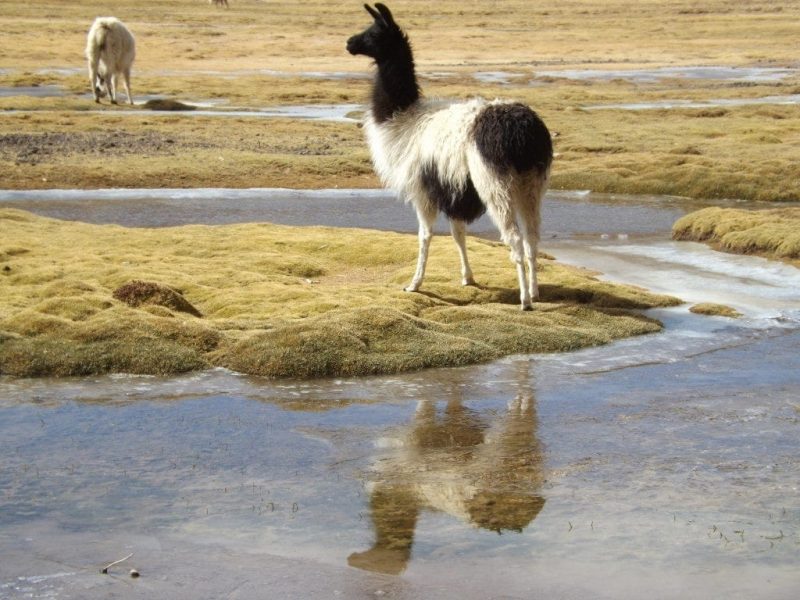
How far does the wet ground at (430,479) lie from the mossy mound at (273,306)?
0.31 meters

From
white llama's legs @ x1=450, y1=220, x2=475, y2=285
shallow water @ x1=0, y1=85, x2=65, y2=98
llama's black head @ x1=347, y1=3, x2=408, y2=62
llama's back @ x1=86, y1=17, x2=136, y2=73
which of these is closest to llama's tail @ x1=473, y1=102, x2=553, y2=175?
white llama's legs @ x1=450, y1=220, x2=475, y2=285

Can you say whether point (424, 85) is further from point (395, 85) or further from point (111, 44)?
point (395, 85)

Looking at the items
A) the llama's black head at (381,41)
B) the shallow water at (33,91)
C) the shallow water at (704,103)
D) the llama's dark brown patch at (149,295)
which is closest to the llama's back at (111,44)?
the shallow water at (33,91)

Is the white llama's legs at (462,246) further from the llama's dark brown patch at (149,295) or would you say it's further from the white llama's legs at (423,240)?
the llama's dark brown patch at (149,295)

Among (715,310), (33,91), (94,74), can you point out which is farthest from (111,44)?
(715,310)

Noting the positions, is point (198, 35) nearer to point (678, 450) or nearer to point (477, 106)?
point (477, 106)

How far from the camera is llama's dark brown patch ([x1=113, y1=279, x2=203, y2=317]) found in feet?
38.0

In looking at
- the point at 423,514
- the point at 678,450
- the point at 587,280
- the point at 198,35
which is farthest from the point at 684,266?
the point at 198,35

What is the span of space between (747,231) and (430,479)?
10.3m

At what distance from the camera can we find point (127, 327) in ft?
35.0

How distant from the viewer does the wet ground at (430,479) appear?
6.20 metres

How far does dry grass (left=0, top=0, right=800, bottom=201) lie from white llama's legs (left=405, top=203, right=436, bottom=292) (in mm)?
10531

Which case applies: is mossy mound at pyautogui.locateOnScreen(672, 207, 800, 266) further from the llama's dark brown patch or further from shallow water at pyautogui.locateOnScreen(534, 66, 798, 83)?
shallow water at pyautogui.locateOnScreen(534, 66, 798, 83)

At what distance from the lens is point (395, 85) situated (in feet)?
43.2
